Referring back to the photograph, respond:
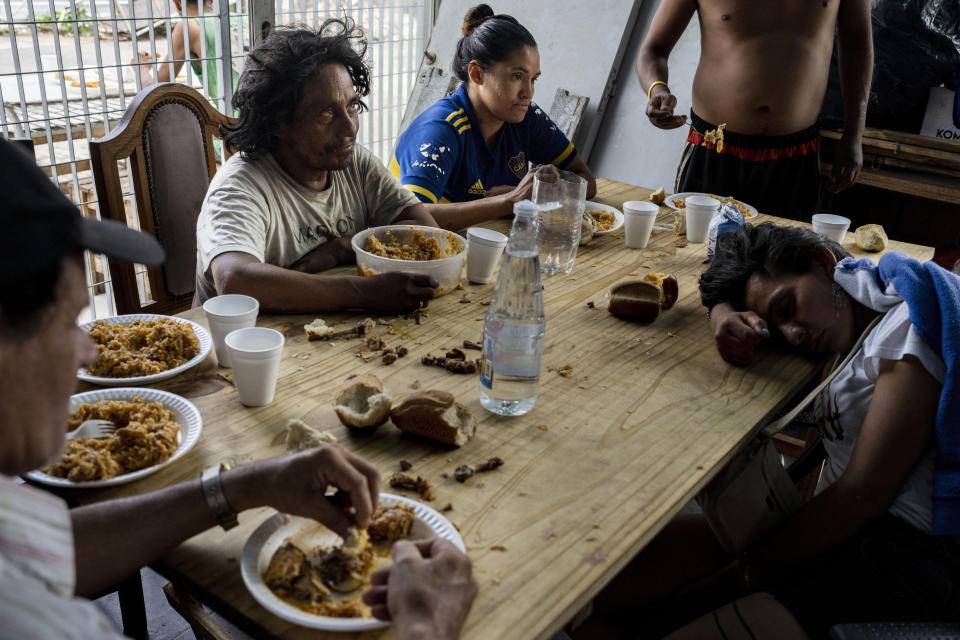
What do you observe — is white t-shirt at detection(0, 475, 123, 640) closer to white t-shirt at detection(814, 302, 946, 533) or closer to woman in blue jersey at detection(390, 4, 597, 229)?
white t-shirt at detection(814, 302, 946, 533)

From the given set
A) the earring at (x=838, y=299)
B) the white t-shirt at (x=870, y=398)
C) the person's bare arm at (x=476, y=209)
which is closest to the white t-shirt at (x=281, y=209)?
the person's bare arm at (x=476, y=209)

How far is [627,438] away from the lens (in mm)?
1507

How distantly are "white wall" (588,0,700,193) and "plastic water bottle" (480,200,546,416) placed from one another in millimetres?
3835

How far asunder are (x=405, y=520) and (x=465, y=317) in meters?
0.93

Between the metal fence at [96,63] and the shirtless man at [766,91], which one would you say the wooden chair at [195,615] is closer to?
the metal fence at [96,63]

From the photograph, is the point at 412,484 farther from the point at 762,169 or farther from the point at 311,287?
the point at 762,169

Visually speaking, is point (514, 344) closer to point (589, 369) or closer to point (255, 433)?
point (589, 369)

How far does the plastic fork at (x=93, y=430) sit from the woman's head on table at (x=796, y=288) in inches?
63.1

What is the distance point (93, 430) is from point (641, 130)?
462 cm

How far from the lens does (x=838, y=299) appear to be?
74.5 inches

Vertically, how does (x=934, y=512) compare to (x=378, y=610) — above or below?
below

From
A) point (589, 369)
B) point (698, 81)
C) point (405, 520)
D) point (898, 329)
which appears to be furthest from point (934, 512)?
point (698, 81)

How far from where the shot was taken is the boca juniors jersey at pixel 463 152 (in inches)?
119

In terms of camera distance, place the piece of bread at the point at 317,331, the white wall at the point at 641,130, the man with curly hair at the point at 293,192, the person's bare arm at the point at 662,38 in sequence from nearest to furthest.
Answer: the piece of bread at the point at 317,331 → the man with curly hair at the point at 293,192 → the person's bare arm at the point at 662,38 → the white wall at the point at 641,130
